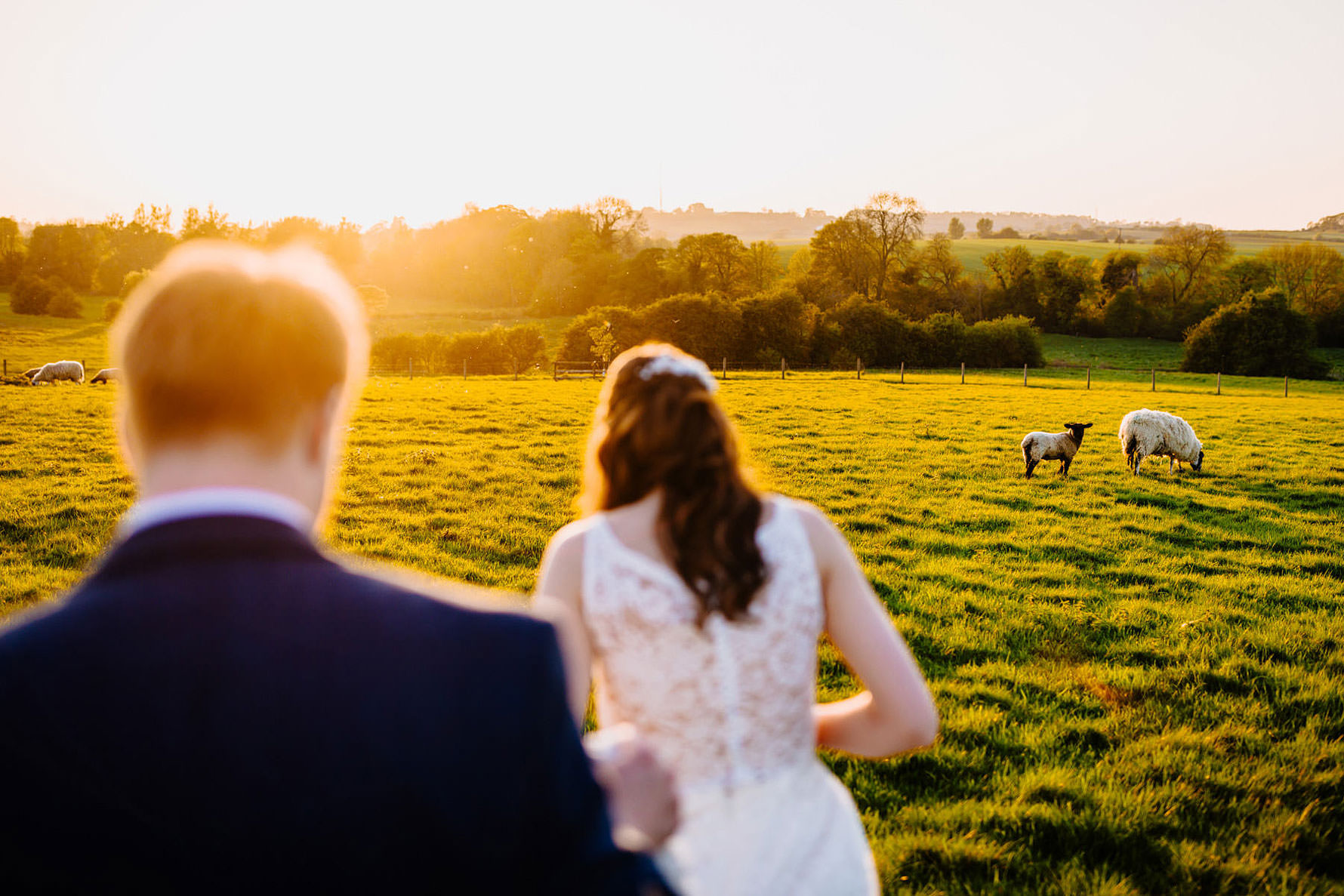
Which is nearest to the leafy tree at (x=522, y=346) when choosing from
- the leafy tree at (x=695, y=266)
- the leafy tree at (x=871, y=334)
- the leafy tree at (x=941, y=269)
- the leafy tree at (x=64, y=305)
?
the leafy tree at (x=871, y=334)

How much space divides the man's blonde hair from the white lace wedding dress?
1048 mm

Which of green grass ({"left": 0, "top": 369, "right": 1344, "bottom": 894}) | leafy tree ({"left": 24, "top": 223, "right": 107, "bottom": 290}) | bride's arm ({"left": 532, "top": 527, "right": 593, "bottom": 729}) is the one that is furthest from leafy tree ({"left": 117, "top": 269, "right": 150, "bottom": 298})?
bride's arm ({"left": 532, "top": 527, "right": 593, "bottom": 729})

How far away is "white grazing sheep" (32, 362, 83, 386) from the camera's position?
31.1m

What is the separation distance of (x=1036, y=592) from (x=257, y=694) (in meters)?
8.87

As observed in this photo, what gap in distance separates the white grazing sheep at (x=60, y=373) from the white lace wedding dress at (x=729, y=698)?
37.5 m

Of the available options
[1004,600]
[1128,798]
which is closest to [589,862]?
[1128,798]

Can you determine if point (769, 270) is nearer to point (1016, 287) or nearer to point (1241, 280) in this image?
point (1016, 287)

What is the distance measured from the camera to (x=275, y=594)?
3.69ft

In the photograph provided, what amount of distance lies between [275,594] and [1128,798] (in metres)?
5.20

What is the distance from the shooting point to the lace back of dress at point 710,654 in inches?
84.2

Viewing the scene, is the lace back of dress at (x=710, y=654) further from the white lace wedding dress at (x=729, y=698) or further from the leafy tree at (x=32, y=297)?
the leafy tree at (x=32, y=297)

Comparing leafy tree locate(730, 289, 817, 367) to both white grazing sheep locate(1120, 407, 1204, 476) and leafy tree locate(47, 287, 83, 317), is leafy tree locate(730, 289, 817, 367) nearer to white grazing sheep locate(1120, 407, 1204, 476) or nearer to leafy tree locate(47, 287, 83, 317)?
white grazing sheep locate(1120, 407, 1204, 476)

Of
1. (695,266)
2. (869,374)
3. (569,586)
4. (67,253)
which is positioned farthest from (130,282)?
(569,586)

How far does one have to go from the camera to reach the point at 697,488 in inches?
83.0
